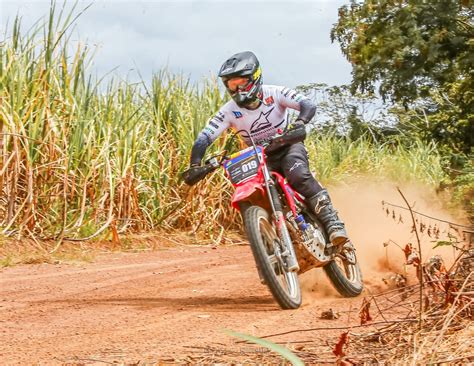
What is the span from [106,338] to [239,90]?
104 inches

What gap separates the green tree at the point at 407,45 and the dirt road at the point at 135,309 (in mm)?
16133

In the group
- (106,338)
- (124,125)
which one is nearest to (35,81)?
(124,125)

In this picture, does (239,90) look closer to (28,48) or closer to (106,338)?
(106,338)

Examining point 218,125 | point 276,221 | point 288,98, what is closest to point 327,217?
point 276,221

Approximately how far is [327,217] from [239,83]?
1229mm

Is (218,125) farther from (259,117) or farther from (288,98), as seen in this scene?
(288,98)

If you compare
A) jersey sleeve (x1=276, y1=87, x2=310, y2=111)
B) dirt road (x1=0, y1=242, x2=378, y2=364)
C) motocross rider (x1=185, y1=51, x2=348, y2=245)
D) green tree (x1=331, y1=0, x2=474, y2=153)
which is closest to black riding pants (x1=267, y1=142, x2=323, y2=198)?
motocross rider (x1=185, y1=51, x2=348, y2=245)

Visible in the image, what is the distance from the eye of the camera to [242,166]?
6.44 meters

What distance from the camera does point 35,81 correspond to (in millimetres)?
10078

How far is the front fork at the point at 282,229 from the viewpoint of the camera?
6250 mm

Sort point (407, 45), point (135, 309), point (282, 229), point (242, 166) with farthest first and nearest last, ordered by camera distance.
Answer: point (407, 45), point (242, 166), point (282, 229), point (135, 309)

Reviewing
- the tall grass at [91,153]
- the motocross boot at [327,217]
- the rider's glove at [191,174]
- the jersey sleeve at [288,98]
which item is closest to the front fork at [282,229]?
the motocross boot at [327,217]

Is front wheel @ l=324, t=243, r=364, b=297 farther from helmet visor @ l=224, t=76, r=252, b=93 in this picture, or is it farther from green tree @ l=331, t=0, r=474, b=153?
green tree @ l=331, t=0, r=474, b=153

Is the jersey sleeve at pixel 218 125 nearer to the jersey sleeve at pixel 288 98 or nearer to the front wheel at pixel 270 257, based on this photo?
the jersey sleeve at pixel 288 98
